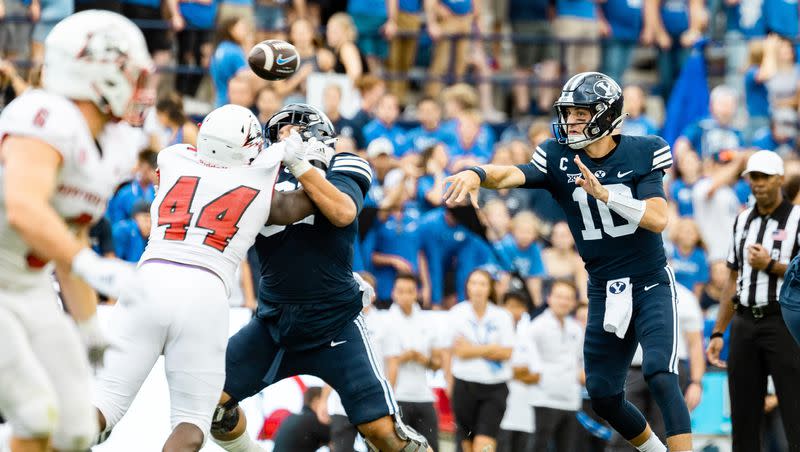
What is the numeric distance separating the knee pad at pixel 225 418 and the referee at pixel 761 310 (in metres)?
3.21

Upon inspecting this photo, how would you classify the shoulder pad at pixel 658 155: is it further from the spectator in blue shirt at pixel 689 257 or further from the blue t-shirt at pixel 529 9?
the blue t-shirt at pixel 529 9

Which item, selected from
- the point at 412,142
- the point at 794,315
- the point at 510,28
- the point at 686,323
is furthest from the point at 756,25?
the point at 794,315

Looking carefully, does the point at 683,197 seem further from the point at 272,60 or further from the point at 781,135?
the point at 272,60

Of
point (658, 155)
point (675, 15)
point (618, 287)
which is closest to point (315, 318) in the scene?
point (618, 287)

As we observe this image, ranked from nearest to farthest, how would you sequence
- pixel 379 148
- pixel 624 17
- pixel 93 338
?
pixel 93 338 → pixel 379 148 → pixel 624 17

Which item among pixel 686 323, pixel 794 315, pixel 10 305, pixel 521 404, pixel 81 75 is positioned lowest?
pixel 521 404

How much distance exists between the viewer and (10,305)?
5.00 metres

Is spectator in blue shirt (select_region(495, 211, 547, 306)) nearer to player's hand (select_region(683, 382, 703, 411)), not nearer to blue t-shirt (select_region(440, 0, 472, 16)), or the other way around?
player's hand (select_region(683, 382, 703, 411))

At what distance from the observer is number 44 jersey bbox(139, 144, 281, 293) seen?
20.8 feet

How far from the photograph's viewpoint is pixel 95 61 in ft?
17.0

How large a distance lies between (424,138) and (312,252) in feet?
20.2

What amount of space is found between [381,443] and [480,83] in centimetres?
854

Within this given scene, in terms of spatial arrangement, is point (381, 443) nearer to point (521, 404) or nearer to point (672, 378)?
point (672, 378)

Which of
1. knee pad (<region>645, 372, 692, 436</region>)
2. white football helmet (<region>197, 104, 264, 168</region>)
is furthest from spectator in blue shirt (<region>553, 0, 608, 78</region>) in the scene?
white football helmet (<region>197, 104, 264, 168</region>)
